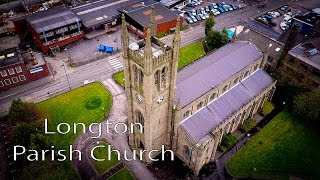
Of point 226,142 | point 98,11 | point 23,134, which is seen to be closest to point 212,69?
point 226,142

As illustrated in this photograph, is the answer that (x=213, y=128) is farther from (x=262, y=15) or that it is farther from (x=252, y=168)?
(x=262, y=15)

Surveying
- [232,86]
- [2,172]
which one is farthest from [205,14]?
[2,172]

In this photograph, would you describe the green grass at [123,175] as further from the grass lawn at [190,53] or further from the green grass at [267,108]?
the green grass at [267,108]

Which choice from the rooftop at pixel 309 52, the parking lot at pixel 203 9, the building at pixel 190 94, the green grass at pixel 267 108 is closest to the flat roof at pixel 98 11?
the parking lot at pixel 203 9

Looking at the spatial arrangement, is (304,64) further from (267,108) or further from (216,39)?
(216,39)

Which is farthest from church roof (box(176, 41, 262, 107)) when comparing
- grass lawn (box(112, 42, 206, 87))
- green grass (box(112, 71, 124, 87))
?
green grass (box(112, 71, 124, 87))

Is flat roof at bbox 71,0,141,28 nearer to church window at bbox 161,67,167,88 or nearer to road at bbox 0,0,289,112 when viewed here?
road at bbox 0,0,289,112
